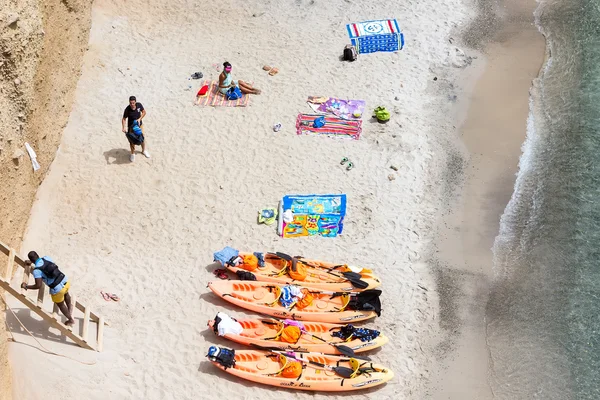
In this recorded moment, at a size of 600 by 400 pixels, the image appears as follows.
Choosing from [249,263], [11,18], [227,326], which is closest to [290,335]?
[227,326]

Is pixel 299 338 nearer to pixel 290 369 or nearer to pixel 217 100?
pixel 290 369

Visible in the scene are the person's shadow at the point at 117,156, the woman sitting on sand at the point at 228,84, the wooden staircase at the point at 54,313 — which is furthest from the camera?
the woman sitting on sand at the point at 228,84

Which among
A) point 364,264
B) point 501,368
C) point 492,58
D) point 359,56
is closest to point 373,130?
point 359,56

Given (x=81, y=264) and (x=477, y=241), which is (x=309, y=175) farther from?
(x=81, y=264)

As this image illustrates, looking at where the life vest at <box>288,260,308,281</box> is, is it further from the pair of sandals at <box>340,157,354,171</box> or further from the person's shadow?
the person's shadow

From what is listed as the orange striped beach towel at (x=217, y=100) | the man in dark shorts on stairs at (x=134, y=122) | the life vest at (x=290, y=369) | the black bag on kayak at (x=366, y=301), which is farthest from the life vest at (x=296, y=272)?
the orange striped beach towel at (x=217, y=100)

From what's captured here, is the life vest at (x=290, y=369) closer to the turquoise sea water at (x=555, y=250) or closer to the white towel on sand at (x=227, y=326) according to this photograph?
the white towel on sand at (x=227, y=326)
